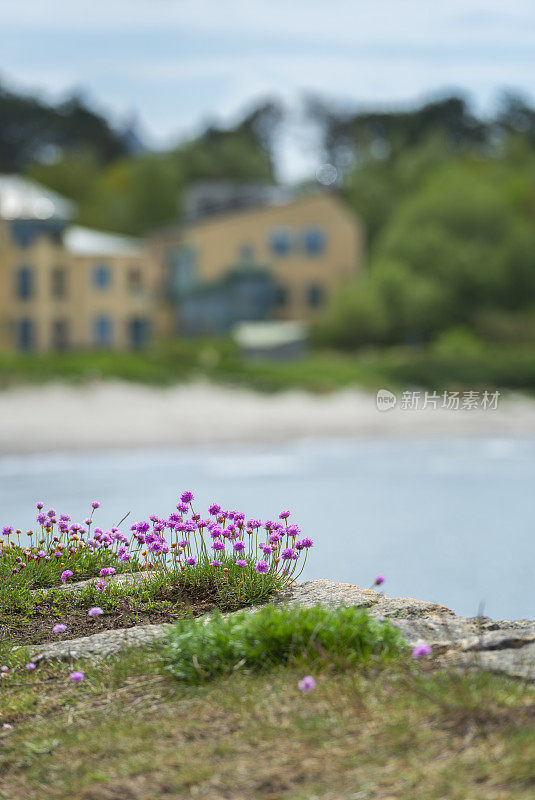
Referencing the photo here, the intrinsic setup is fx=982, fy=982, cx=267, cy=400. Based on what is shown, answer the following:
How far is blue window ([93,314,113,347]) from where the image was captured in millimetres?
36406

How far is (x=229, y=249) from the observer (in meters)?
38.0

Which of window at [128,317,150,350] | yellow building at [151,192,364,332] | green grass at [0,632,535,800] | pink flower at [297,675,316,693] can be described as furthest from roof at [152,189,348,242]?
pink flower at [297,675,316,693]

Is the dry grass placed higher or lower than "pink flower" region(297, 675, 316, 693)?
lower

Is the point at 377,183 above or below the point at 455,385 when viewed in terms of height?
above

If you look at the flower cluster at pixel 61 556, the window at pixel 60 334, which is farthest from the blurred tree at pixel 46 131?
the flower cluster at pixel 61 556

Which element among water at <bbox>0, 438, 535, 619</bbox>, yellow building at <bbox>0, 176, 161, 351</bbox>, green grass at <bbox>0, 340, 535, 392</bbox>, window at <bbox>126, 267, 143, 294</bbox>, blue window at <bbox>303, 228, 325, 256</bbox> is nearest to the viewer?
water at <bbox>0, 438, 535, 619</bbox>

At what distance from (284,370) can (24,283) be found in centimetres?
1307

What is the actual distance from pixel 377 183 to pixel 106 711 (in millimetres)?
42820

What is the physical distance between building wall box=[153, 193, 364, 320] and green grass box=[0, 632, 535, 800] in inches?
1334

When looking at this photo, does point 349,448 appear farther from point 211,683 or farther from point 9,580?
point 211,683

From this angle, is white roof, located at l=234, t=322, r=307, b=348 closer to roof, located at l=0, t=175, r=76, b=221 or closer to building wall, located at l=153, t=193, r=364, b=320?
building wall, located at l=153, t=193, r=364, b=320

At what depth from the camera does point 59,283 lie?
3616 centimetres

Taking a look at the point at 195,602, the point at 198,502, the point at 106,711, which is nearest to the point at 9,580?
the point at 195,602

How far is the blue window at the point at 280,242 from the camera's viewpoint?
37844 millimetres
